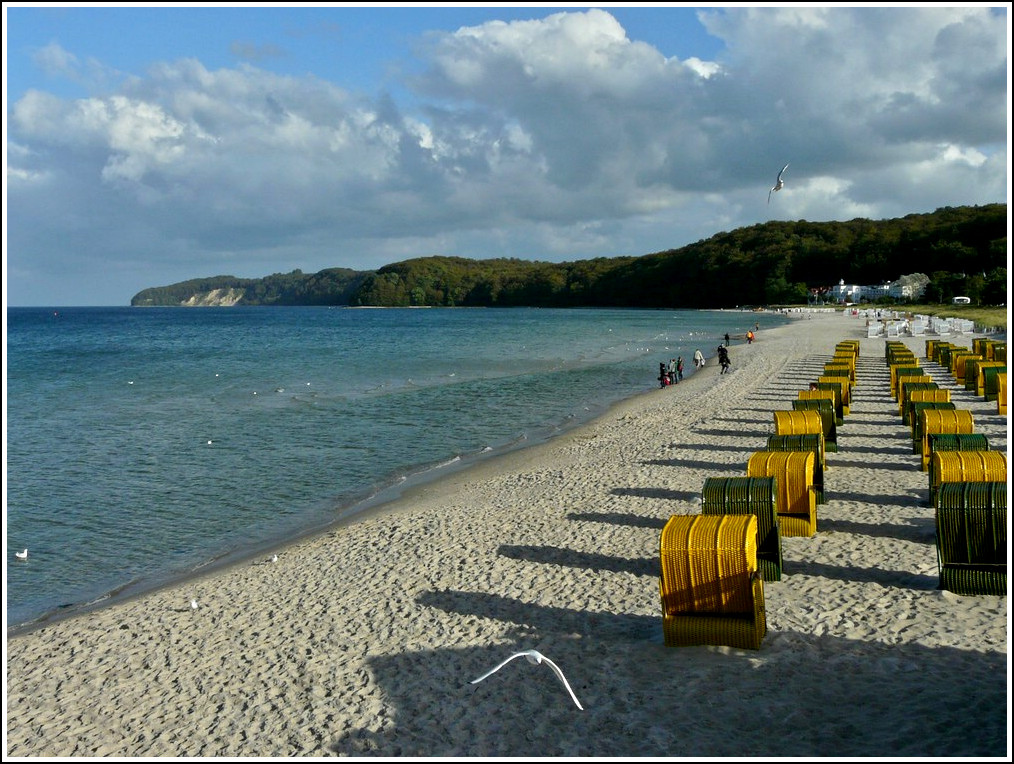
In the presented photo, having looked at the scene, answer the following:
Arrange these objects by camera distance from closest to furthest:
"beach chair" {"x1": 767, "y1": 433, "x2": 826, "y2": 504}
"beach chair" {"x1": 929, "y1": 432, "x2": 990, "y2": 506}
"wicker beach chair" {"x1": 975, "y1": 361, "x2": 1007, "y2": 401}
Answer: "beach chair" {"x1": 929, "y1": 432, "x2": 990, "y2": 506} < "beach chair" {"x1": 767, "y1": 433, "x2": 826, "y2": 504} < "wicker beach chair" {"x1": 975, "y1": 361, "x2": 1007, "y2": 401}

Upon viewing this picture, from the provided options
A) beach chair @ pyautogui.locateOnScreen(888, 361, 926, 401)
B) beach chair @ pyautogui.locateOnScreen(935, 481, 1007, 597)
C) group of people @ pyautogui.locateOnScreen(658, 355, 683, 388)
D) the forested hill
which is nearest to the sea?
group of people @ pyautogui.locateOnScreen(658, 355, 683, 388)

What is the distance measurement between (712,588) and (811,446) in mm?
5643

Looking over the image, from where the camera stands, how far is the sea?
13.6m

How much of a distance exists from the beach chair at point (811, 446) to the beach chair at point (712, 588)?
511 cm

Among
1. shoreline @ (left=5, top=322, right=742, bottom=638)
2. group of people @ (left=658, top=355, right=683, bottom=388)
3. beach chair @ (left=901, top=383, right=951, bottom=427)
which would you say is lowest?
shoreline @ (left=5, top=322, right=742, bottom=638)

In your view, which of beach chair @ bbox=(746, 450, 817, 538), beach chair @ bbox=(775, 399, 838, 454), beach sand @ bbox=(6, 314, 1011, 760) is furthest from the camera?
beach chair @ bbox=(775, 399, 838, 454)

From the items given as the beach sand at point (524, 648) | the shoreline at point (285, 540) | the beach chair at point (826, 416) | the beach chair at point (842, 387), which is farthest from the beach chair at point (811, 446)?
the beach chair at point (842, 387)

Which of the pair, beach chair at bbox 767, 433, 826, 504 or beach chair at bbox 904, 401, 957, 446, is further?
beach chair at bbox 904, 401, 957, 446

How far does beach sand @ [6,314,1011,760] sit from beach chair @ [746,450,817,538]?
237 mm

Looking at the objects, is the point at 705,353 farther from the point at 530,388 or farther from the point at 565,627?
the point at 565,627

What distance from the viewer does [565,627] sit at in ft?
28.6

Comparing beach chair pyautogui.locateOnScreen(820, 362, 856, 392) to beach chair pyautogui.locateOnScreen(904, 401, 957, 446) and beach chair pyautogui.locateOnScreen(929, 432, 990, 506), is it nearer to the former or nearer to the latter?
beach chair pyautogui.locateOnScreen(904, 401, 957, 446)

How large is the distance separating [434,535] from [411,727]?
19.5 feet

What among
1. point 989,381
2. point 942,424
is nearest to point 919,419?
point 942,424
